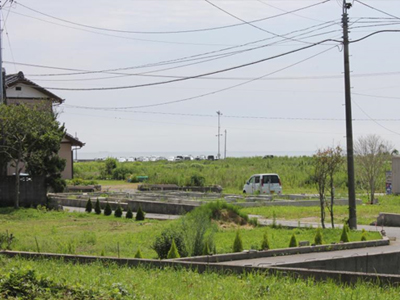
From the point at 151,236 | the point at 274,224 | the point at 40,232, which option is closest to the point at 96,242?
the point at 151,236

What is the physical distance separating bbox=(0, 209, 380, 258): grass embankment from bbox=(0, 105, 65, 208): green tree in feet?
10.4

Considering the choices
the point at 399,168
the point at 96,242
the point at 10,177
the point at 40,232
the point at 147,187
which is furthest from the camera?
the point at 147,187

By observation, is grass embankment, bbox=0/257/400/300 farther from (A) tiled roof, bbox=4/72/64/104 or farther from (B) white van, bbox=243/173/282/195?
(A) tiled roof, bbox=4/72/64/104

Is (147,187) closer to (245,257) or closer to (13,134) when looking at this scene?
(13,134)

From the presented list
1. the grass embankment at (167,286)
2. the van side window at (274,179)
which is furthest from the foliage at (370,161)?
the grass embankment at (167,286)

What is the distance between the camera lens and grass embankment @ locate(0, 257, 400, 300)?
8883mm

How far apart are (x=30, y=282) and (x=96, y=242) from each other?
34.7ft

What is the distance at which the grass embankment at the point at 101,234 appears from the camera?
688 inches

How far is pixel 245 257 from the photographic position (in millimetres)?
16125

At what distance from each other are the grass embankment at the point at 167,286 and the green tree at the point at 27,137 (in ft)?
66.7

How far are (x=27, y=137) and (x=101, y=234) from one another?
1164cm

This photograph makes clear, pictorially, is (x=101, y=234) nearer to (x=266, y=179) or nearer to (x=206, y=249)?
(x=206, y=249)

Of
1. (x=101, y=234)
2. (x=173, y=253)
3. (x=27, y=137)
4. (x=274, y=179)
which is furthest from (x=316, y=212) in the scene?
(x=173, y=253)

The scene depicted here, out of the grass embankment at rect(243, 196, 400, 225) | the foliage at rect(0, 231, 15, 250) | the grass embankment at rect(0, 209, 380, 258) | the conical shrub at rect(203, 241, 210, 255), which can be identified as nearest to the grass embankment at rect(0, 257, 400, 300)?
the conical shrub at rect(203, 241, 210, 255)
